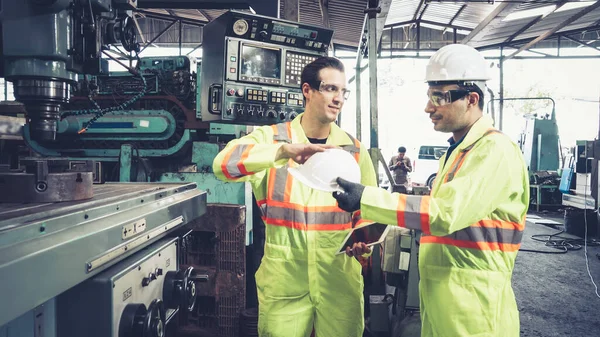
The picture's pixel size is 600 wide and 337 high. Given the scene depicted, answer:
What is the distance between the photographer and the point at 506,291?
4.24 ft

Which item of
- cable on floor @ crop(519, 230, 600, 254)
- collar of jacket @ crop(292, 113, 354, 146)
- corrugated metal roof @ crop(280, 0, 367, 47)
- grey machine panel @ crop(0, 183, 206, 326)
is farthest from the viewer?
corrugated metal roof @ crop(280, 0, 367, 47)

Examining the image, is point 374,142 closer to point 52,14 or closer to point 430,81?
point 430,81

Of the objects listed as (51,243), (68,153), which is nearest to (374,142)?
(68,153)

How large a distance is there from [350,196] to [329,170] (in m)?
0.11

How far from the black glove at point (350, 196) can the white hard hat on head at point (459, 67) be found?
598 millimetres

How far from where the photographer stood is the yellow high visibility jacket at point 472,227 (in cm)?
114

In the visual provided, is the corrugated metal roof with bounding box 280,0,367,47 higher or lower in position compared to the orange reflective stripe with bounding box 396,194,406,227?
higher

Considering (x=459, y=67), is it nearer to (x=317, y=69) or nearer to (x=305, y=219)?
(x=317, y=69)

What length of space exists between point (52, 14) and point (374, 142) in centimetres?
188

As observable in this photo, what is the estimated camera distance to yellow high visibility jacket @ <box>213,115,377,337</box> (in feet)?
4.85

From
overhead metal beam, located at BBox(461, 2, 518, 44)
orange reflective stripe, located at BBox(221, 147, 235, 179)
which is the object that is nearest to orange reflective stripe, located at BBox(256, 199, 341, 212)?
orange reflective stripe, located at BBox(221, 147, 235, 179)

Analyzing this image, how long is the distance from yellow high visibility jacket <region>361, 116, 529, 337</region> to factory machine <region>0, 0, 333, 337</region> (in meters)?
0.65

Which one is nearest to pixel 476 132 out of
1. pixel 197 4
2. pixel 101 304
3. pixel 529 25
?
pixel 101 304

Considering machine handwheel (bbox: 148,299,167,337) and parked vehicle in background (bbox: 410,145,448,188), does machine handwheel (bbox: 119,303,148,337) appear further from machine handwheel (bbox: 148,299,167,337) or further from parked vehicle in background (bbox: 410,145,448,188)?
parked vehicle in background (bbox: 410,145,448,188)
